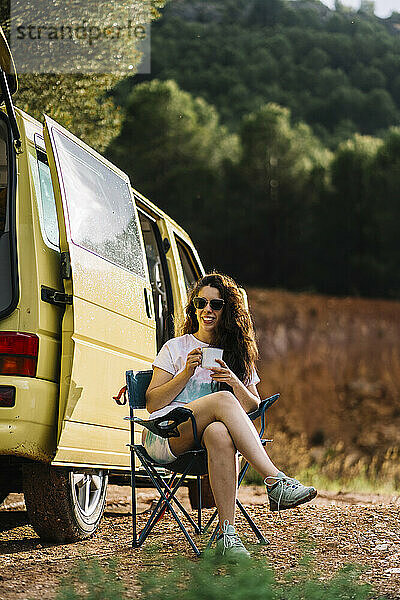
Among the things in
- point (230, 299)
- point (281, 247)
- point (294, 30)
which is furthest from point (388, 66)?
point (230, 299)

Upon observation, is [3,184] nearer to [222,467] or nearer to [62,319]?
[62,319]

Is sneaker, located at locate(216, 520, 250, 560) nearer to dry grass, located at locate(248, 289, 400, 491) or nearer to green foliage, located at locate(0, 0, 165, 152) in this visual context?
green foliage, located at locate(0, 0, 165, 152)

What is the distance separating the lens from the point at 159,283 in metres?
6.39

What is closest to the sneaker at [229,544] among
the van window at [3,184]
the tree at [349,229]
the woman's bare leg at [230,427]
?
the woman's bare leg at [230,427]

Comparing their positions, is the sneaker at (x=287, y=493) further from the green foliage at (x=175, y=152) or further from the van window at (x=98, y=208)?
the green foliage at (x=175, y=152)

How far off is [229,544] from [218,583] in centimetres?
54

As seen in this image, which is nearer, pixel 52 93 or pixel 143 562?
pixel 143 562

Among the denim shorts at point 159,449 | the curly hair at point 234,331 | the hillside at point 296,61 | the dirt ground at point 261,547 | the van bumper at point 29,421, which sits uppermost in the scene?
the hillside at point 296,61

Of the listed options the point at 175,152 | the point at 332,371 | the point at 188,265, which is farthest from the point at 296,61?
the point at 188,265

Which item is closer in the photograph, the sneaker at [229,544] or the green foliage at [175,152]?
the sneaker at [229,544]

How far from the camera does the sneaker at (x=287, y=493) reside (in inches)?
154

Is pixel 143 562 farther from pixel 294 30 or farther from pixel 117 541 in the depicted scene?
pixel 294 30

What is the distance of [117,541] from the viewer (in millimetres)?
4703

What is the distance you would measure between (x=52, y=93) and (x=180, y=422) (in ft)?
29.4
